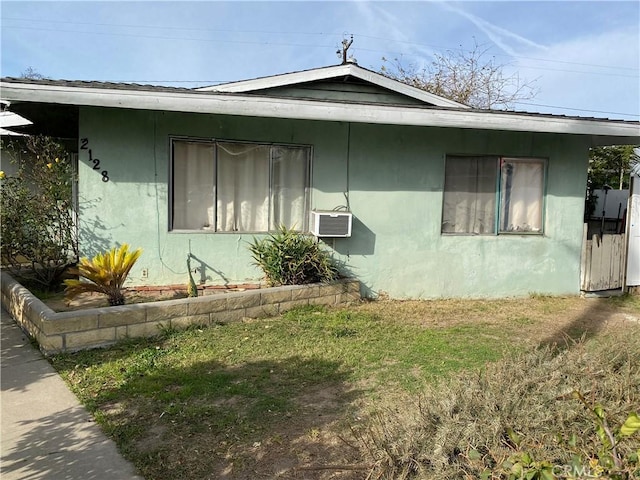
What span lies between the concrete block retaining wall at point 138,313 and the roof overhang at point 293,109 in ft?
7.36

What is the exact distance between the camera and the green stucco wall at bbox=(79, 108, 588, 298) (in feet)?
21.4

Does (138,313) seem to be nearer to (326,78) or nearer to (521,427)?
(521,427)

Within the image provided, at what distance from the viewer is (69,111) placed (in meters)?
6.87

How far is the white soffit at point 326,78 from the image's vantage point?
23.9 ft

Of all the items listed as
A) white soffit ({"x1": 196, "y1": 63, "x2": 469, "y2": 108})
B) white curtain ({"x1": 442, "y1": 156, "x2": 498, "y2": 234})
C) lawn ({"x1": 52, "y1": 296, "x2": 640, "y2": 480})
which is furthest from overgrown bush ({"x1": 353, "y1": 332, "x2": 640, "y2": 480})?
white soffit ({"x1": 196, "y1": 63, "x2": 469, "y2": 108})

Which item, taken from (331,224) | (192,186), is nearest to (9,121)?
(192,186)

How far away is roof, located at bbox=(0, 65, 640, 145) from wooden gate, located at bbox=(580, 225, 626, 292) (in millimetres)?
1753

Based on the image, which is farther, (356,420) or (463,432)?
(356,420)

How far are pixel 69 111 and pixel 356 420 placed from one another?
5.86 metres

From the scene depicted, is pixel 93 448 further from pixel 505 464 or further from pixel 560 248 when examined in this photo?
pixel 560 248

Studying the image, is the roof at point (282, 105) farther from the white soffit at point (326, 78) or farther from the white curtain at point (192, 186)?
the white curtain at point (192, 186)

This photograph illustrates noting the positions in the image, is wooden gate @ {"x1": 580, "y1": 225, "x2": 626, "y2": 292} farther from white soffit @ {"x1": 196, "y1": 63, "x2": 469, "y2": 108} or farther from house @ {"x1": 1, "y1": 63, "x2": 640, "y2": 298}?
white soffit @ {"x1": 196, "y1": 63, "x2": 469, "y2": 108}

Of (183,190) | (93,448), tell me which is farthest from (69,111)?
(93,448)

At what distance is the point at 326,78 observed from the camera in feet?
25.2
